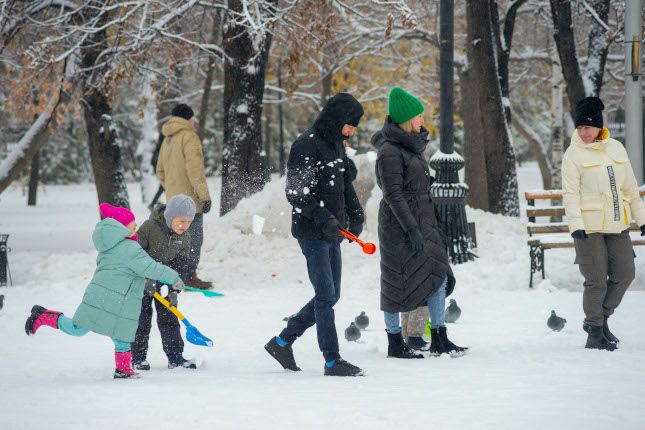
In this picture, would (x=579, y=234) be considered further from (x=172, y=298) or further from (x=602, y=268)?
(x=172, y=298)

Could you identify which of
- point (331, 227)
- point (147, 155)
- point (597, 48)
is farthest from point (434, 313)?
point (147, 155)

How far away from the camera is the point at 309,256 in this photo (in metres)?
6.37

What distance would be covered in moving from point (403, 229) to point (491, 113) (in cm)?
1017

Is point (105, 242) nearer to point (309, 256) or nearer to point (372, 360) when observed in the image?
point (309, 256)

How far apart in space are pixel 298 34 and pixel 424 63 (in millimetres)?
16508

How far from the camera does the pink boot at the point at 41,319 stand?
6.60m

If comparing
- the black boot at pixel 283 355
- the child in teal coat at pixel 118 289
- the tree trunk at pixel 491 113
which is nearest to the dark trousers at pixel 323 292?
the black boot at pixel 283 355

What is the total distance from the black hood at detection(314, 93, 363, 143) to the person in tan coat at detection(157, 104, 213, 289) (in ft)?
14.6

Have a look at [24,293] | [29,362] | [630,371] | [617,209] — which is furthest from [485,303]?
[24,293]

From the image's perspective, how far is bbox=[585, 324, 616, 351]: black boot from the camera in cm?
714

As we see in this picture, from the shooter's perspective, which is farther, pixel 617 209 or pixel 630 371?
pixel 617 209

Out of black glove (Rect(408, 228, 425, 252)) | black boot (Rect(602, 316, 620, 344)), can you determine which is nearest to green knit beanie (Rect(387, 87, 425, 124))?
black glove (Rect(408, 228, 425, 252))

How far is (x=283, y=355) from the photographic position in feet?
21.7

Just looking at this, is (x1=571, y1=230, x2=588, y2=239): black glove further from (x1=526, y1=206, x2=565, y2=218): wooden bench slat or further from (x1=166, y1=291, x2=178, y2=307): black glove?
(x1=526, y1=206, x2=565, y2=218): wooden bench slat
